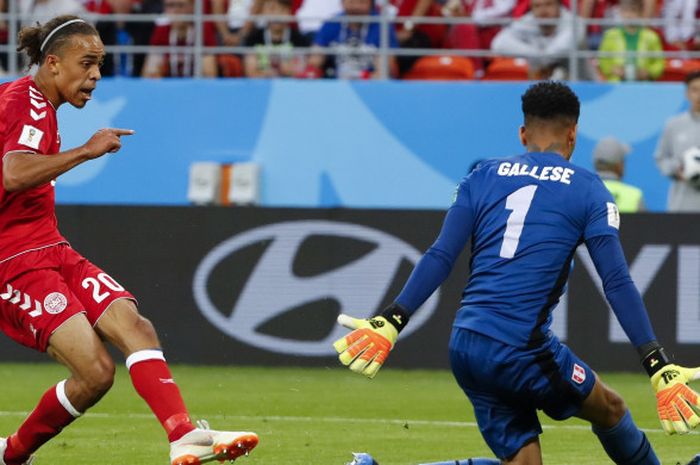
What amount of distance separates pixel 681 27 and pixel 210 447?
10447 millimetres

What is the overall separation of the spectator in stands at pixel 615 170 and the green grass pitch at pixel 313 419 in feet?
5.01

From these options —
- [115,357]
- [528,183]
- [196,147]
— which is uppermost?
[528,183]

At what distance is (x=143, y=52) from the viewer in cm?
1576

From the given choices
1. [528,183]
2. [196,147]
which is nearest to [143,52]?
[196,147]

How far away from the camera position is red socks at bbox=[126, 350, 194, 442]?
6887mm

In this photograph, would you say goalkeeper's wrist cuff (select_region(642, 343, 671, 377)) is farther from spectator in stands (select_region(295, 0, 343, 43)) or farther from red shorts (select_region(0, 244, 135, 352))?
spectator in stands (select_region(295, 0, 343, 43))

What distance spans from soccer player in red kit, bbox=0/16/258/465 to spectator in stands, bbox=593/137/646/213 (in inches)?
261

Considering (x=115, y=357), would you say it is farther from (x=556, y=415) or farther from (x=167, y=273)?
(x=556, y=415)

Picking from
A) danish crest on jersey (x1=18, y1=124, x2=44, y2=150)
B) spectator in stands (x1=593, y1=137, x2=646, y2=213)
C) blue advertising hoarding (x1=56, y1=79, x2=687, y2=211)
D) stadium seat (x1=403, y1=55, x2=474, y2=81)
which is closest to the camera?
danish crest on jersey (x1=18, y1=124, x2=44, y2=150)

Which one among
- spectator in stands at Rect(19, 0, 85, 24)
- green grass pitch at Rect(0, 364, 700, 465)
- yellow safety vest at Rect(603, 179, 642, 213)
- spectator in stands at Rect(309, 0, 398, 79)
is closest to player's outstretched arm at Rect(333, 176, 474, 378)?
green grass pitch at Rect(0, 364, 700, 465)

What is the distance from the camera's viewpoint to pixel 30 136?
6.93 m

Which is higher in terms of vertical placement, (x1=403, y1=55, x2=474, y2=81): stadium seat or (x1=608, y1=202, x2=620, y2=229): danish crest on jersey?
(x1=608, y1=202, x2=620, y2=229): danish crest on jersey

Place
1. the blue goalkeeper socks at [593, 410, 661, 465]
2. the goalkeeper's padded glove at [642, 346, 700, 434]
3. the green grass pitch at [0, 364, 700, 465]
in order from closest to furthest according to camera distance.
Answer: the goalkeeper's padded glove at [642, 346, 700, 434]
the blue goalkeeper socks at [593, 410, 661, 465]
the green grass pitch at [0, 364, 700, 465]

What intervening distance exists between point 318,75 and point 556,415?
9936 millimetres
